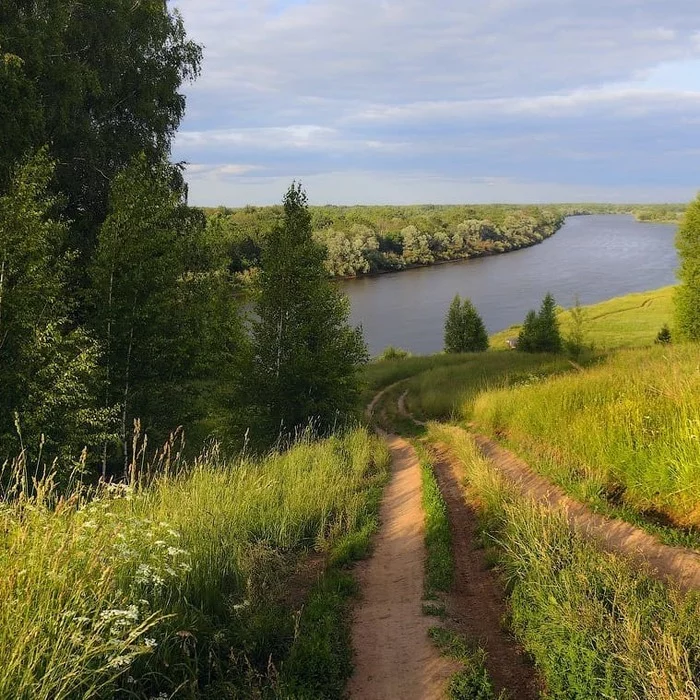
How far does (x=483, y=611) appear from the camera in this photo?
4855 mm

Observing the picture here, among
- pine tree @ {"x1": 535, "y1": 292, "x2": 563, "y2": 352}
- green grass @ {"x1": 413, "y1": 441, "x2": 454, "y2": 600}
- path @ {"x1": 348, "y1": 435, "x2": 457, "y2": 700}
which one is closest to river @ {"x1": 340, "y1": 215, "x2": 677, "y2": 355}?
pine tree @ {"x1": 535, "y1": 292, "x2": 563, "y2": 352}

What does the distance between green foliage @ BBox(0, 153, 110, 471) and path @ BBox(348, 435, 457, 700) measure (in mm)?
5715

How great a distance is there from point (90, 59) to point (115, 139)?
211cm

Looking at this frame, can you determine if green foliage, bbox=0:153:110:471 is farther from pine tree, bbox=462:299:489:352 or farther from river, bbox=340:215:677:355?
pine tree, bbox=462:299:489:352

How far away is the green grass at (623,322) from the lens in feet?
168

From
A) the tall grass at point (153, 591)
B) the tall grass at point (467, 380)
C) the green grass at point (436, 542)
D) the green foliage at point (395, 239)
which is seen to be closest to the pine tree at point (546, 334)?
the tall grass at point (467, 380)

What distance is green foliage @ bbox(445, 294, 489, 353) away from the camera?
50.0m

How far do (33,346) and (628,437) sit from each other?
9.58 metres

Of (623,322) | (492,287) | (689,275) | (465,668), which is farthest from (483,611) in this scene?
(492,287)

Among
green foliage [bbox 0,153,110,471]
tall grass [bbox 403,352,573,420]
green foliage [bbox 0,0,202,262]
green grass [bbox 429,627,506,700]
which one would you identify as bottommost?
tall grass [bbox 403,352,573,420]

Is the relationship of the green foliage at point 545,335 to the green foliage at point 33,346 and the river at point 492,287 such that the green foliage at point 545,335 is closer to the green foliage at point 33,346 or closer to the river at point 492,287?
the river at point 492,287

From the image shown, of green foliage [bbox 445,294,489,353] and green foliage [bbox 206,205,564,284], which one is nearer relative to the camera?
green foliage [bbox 445,294,489,353]

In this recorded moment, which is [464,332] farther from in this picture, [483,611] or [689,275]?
[483,611]

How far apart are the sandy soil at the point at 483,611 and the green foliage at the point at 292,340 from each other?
8246mm
